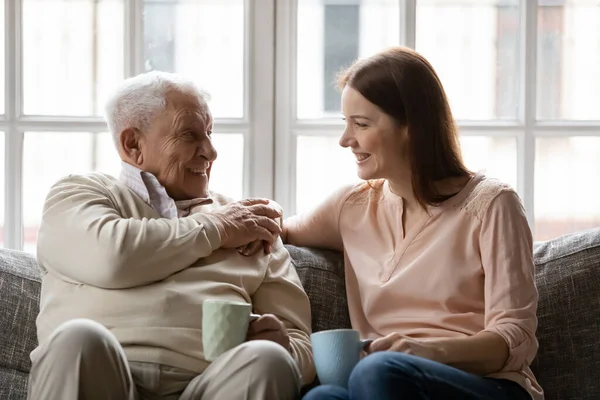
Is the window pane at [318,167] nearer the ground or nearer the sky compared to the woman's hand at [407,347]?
nearer the sky

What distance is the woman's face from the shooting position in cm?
242

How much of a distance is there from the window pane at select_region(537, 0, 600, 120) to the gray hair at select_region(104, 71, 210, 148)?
48.8 inches

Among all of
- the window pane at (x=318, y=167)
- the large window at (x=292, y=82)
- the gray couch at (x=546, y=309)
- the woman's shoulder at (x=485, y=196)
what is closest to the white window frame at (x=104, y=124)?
the large window at (x=292, y=82)

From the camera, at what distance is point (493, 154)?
3.14 m

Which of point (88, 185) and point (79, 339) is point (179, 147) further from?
point (79, 339)

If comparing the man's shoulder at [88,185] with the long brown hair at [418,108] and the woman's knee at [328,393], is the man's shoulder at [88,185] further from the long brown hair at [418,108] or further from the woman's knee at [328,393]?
the woman's knee at [328,393]

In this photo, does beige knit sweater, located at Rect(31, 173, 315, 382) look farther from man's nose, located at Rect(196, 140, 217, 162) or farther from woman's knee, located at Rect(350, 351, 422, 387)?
woman's knee, located at Rect(350, 351, 422, 387)

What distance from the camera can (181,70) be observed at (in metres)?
3.12

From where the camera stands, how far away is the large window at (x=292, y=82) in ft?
10.1

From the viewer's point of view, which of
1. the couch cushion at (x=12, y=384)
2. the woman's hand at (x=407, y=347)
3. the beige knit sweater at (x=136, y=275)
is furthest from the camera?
the couch cushion at (x=12, y=384)

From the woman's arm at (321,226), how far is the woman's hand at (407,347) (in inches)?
21.7

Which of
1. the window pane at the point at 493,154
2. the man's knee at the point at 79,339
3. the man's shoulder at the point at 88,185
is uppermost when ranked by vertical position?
the window pane at the point at 493,154

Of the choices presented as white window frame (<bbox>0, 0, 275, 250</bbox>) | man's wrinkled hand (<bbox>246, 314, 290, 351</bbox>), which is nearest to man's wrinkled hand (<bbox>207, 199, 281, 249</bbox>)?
man's wrinkled hand (<bbox>246, 314, 290, 351</bbox>)

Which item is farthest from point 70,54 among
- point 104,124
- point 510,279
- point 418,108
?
point 510,279
